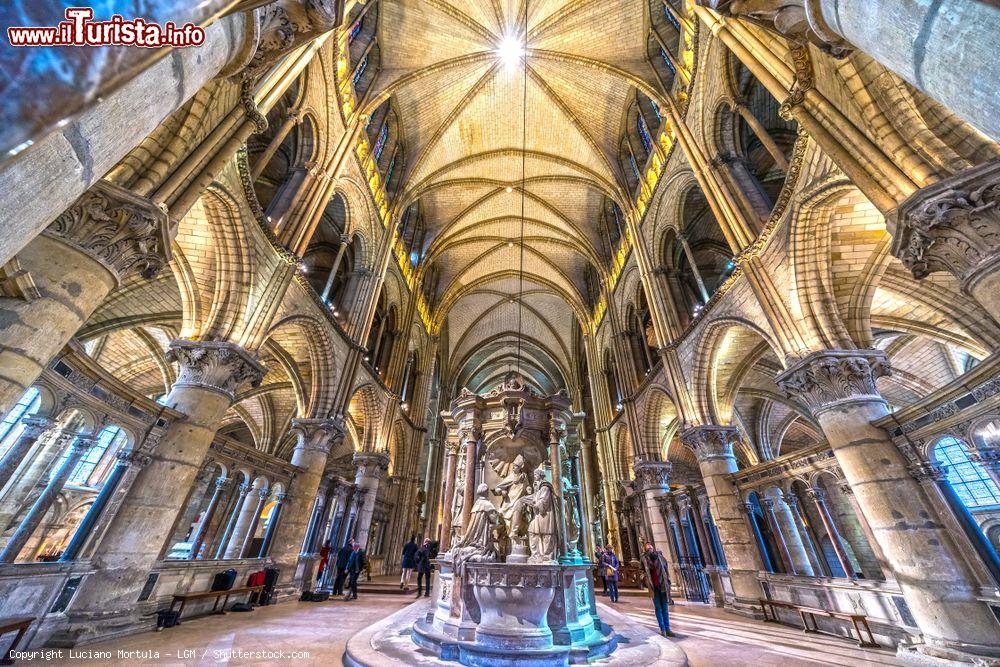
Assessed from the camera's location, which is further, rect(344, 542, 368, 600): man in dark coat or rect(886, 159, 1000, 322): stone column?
rect(344, 542, 368, 600): man in dark coat

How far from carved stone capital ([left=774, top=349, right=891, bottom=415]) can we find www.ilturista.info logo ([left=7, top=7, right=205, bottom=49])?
831 centimetres

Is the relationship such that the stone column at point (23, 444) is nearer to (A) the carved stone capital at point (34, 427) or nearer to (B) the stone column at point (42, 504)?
(A) the carved stone capital at point (34, 427)

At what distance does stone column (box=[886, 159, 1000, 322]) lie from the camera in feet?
12.2

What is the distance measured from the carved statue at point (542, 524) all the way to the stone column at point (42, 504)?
18.2 feet

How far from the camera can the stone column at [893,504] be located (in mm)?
4559

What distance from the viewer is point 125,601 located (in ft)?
16.7

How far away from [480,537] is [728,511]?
698 centimetres

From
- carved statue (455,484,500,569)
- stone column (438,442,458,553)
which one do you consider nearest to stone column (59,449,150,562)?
stone column (438,442,458,553)

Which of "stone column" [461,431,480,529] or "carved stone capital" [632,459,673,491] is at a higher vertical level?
"carved stone capital" [632,459,673,491]

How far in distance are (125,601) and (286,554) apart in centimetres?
393

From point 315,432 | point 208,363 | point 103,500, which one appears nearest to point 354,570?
point 315,432

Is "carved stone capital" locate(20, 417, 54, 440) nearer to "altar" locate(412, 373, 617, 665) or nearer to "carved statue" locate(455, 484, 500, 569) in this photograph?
"altar" locate(412, 373, 617, 665)

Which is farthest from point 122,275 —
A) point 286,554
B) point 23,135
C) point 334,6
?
point 286,554

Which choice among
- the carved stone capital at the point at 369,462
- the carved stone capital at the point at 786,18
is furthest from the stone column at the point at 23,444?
the carved stone capital at the point at 369,462
